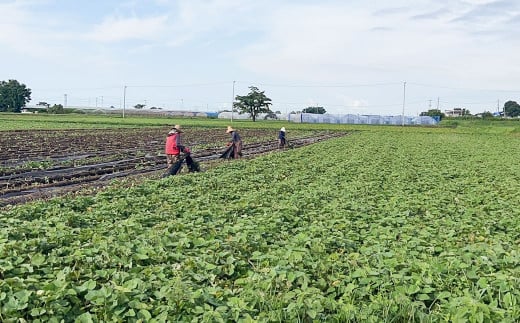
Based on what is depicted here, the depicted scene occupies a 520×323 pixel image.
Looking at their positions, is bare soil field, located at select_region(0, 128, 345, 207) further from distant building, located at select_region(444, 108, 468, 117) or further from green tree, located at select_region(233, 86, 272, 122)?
distant building, located at select_region(444, 108, 468, 117)

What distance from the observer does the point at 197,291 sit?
407 centimetres

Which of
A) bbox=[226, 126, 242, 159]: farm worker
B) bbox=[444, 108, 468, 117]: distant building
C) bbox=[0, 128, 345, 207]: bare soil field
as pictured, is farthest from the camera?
bbox=[444, 108, 468, 117]: distant building

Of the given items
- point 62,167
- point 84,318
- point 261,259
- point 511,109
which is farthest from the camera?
point 511,109

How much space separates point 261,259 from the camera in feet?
17.7

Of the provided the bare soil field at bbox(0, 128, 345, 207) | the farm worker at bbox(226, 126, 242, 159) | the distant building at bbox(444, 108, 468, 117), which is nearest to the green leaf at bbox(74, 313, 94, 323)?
the bare soil field at bbox(0, 128, 345, 207)

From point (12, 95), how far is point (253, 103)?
166 ft

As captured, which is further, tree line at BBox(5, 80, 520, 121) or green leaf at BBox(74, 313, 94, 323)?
tree line at BBox(5, 80, 520, 121)

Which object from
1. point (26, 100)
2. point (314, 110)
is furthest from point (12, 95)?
point (314, 110)

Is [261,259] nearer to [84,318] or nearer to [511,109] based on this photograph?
[84,318]

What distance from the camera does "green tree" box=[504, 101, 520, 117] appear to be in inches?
5575

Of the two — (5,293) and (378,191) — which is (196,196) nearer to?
(378,191)

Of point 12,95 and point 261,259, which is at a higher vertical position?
point 12,95

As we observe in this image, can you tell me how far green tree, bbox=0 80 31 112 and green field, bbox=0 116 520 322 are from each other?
355ft

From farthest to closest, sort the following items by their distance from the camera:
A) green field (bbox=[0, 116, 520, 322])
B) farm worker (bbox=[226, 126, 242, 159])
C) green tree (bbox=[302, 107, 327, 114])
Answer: green tree (bbox=[302, 107, 327, 114]) < farm worker (bbox=[226, 126, 242, 159]) < green field (bbox=[0, 116, 520, 322])
